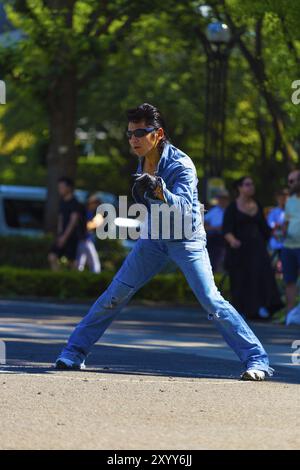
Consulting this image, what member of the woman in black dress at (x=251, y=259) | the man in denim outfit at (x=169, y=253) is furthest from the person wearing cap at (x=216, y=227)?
the man in denim outfit at (x=169, y=253)

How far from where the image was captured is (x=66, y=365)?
9.60m

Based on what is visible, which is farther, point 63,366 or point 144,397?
point 63,366

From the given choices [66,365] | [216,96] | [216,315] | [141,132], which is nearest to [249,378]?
[216,315]

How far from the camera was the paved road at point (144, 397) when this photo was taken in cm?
694

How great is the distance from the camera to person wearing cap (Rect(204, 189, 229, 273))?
22219 millimetres

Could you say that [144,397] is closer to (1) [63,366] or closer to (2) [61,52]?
(1) [63,366]

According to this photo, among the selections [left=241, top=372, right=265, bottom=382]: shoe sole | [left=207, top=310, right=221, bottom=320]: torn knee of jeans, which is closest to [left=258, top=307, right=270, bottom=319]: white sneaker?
[left=241, top=372, right=265, bottom=382]: shoe sole

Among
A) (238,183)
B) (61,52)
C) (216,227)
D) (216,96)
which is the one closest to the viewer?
(238,183)

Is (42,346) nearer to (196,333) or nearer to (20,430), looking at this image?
(196,333)

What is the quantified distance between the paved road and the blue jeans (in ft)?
0.72

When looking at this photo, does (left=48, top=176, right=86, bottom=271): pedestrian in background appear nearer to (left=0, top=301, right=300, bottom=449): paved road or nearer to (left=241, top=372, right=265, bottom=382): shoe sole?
(left=0, top=301, right=300, bottom=449): paved road

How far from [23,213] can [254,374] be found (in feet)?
81.2

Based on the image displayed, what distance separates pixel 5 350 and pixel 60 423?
3.80 m

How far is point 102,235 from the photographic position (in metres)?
13.3
